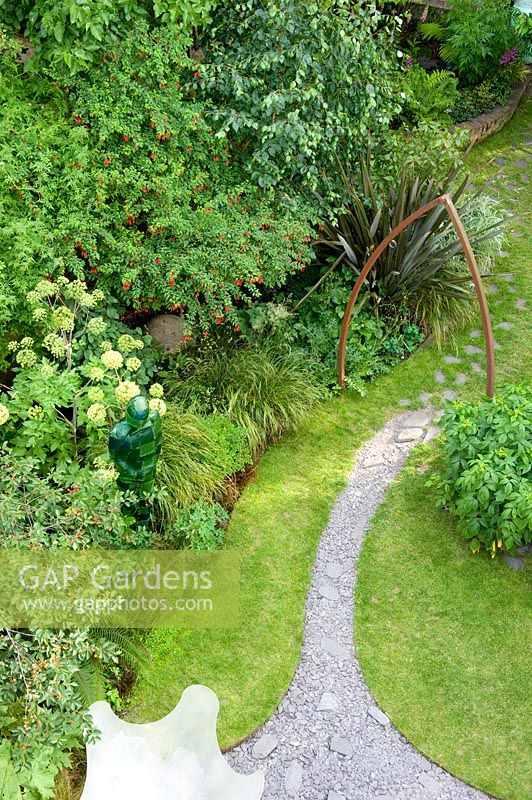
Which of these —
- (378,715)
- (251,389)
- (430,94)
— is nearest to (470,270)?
(251,389)

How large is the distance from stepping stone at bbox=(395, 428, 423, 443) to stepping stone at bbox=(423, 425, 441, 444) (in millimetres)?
54

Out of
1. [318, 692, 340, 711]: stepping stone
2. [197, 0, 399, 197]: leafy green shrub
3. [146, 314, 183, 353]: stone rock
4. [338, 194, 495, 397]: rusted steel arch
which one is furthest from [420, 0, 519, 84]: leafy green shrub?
[318, 692, 340, 711]: stepping stone

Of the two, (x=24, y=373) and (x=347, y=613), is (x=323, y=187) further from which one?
(x=347, y=613)

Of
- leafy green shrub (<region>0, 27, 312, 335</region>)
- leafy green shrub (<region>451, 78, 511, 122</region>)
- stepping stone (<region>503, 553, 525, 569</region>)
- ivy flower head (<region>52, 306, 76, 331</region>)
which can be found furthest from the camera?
leafy green shrub (<region>451, 78, 511, 122</region>)

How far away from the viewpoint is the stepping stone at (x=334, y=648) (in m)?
4.75

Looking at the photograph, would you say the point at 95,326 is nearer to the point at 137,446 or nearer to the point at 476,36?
the point at 137,446

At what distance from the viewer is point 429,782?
416cm

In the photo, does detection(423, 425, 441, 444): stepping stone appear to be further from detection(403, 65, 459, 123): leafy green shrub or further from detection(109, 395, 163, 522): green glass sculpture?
detection(403, 65, 459, 123): leafy green shrub

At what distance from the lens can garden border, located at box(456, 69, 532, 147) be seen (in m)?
9.15

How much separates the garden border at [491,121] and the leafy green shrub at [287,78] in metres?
3.33

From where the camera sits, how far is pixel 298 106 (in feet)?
19.1

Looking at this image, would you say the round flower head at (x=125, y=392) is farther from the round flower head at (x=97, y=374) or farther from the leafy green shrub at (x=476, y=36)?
the leafy green shrub at (x=476, y=36)

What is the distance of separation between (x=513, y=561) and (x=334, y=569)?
1.21 meters

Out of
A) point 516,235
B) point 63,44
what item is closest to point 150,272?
point 63,44
